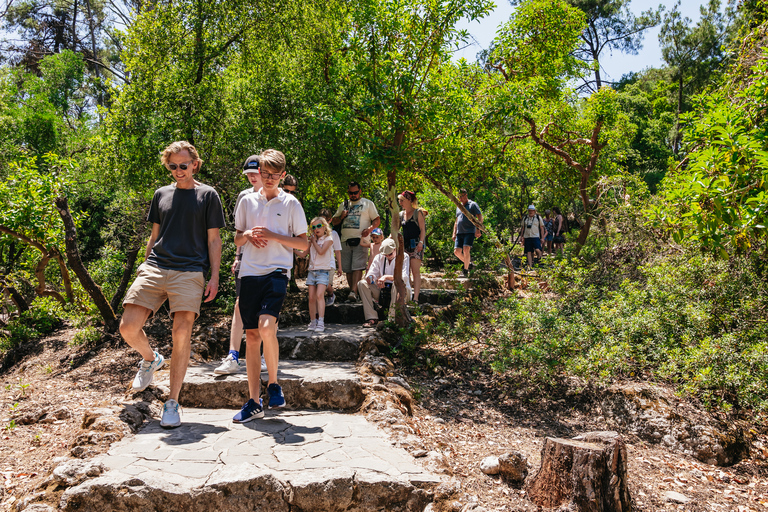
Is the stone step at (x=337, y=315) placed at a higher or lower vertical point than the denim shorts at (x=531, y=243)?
lower

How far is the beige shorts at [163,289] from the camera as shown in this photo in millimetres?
3680

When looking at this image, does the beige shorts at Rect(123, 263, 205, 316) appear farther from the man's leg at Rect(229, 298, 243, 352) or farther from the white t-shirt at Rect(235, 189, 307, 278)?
the man's leg at Rect(229, 298, 243, 352)

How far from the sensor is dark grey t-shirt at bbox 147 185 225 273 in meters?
3.79

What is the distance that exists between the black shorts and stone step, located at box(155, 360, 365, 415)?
3.37 ft

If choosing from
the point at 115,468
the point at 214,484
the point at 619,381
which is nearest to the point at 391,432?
the point at 214,484

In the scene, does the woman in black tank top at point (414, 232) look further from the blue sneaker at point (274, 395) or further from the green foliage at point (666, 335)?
the blue sneaker at point (274, 395)

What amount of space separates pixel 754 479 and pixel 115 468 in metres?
4.59

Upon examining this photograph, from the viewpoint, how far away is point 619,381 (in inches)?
198

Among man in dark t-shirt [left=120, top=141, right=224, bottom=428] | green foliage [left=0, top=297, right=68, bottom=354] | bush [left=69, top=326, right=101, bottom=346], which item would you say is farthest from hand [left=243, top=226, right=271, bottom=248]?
green foliage [left=0, top=297, right=68, bottom=354]

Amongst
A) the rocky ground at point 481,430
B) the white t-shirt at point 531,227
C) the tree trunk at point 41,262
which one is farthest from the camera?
the white t-shirt at point 531,227

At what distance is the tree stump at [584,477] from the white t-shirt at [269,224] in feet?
7.52

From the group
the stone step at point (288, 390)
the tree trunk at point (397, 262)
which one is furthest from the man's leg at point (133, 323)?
the tree trunk at point (397, 262)

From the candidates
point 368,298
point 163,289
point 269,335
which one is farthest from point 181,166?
point 368,298

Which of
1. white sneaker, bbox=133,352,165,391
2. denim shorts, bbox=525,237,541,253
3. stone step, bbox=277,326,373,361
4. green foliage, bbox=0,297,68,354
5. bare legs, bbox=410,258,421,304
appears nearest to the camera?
white sneaker, bbox=133,352,165,391
